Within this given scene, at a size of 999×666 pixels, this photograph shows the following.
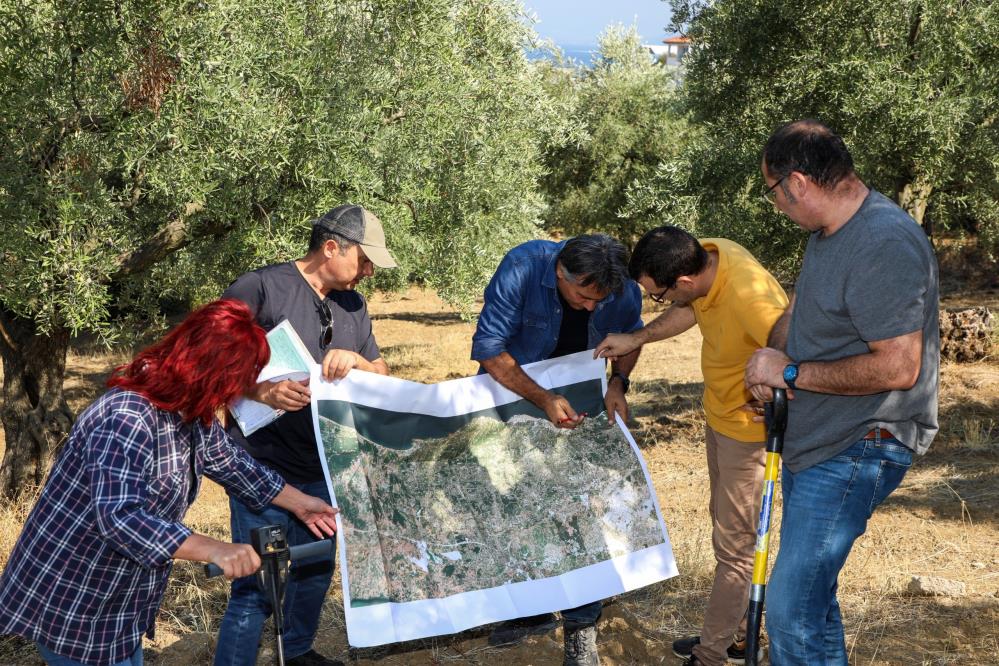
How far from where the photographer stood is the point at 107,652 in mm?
3338

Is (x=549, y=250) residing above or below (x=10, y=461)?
above

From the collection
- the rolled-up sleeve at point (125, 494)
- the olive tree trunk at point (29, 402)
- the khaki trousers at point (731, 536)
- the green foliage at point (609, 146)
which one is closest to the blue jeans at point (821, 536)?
the khaki trousers at point (731, 536)

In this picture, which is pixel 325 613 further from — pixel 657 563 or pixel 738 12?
pixel 738 12

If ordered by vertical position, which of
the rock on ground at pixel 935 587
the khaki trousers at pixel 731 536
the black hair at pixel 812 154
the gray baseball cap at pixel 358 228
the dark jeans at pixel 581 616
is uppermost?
the black hair at pixel 812 154

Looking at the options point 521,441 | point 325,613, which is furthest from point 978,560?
point 325,613

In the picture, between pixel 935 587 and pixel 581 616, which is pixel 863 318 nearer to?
pixel 581 616

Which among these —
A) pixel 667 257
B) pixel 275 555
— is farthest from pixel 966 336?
pixel 275 555

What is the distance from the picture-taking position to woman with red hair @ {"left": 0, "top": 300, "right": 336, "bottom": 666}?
125 inches

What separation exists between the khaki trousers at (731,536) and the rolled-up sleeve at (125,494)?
9.43 feet

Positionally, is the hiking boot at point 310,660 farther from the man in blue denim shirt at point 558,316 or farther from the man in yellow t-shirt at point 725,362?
the man in yellow t-shirt at point 725,362

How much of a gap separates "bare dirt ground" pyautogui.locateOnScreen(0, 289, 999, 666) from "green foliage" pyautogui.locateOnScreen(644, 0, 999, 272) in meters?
2.85

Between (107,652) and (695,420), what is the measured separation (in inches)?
413

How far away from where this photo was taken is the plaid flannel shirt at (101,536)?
3.17m


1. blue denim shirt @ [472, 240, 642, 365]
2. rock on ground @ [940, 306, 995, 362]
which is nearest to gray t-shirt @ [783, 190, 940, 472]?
blue denim shirt @ [472, 240, 642, 365]
